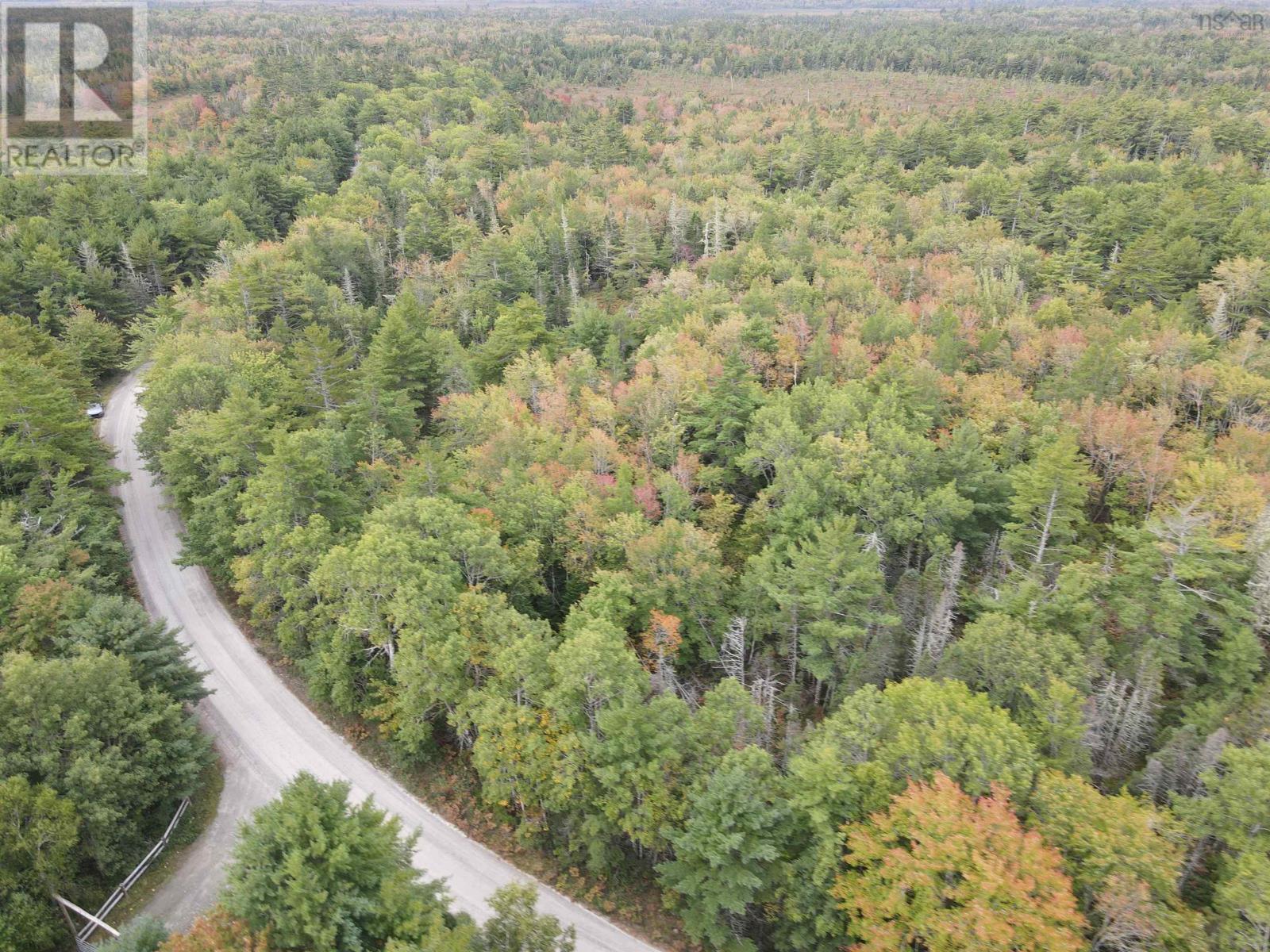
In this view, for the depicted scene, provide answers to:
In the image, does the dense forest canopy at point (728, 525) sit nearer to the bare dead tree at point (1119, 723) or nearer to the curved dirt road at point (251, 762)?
the bare dead tree at point (1119, 723)

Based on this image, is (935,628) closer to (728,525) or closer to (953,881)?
(953,881)

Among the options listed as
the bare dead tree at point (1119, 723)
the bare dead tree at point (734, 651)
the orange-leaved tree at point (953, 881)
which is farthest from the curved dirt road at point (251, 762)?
the bare dead tree at point (1119, 723)

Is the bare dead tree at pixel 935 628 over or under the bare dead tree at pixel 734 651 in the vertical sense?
over

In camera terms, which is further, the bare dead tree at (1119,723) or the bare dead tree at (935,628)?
the bare dead tree at (935,628)

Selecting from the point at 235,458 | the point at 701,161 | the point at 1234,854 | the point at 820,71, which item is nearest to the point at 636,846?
the point at 1234,854

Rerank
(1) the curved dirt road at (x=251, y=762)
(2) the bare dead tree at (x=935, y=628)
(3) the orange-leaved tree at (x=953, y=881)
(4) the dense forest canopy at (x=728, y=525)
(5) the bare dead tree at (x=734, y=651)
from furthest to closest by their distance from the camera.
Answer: (2) the bare dead tree at (x=935, y=628) → (5) the bare dead tree at (x=734, y=651) → (1) the curved dirt road at (x=251, y=762) → (4) the dense forest canopy at (x=728, y=525) → (3) the orange-leaved tree at (x=953, y=881)

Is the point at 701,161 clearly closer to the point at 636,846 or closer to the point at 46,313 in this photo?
the point at 46,313
